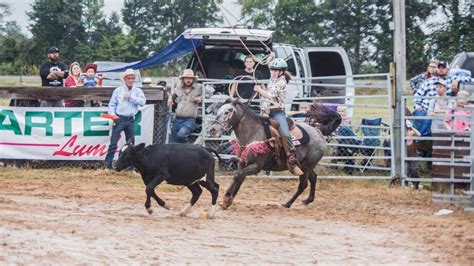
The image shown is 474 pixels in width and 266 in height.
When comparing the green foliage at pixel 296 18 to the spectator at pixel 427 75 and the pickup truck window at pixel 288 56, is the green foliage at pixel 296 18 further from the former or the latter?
the spectator at pixel 427 75

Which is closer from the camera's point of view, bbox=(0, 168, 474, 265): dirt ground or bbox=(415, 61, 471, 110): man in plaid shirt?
bbox=(0, 168, 474, 265): dirt ground

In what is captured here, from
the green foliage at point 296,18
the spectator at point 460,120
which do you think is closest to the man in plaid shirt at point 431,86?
the spectator at point 460,120

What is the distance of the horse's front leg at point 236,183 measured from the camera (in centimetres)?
1364

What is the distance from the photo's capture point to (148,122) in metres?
18.4

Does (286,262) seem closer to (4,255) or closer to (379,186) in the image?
(4,255)

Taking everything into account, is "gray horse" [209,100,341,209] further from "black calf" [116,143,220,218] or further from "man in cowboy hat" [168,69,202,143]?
"man in cowboy hat" [168,69,202,143]

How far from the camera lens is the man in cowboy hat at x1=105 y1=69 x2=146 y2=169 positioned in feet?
57.5

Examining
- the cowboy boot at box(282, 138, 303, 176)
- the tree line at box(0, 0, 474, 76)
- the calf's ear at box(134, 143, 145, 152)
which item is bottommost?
the cowboy boot at box(282, 138, 303, 176)

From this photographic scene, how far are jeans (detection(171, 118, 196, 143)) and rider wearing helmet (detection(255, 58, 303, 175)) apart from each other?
13.4 ft

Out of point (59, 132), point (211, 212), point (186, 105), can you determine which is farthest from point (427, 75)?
point (211, 212)

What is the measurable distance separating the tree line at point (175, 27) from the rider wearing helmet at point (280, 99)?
3049cm

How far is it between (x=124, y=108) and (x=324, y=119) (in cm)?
387

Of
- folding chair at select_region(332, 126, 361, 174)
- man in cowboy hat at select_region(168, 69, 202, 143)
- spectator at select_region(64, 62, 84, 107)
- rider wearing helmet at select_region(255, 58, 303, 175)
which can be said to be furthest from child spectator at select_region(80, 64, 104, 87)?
rider wearing helmet at select_region(255, 58, 303, 175)

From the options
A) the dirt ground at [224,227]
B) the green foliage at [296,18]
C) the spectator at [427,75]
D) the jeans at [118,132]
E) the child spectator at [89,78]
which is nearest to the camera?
the dirt ground at [224,227]
